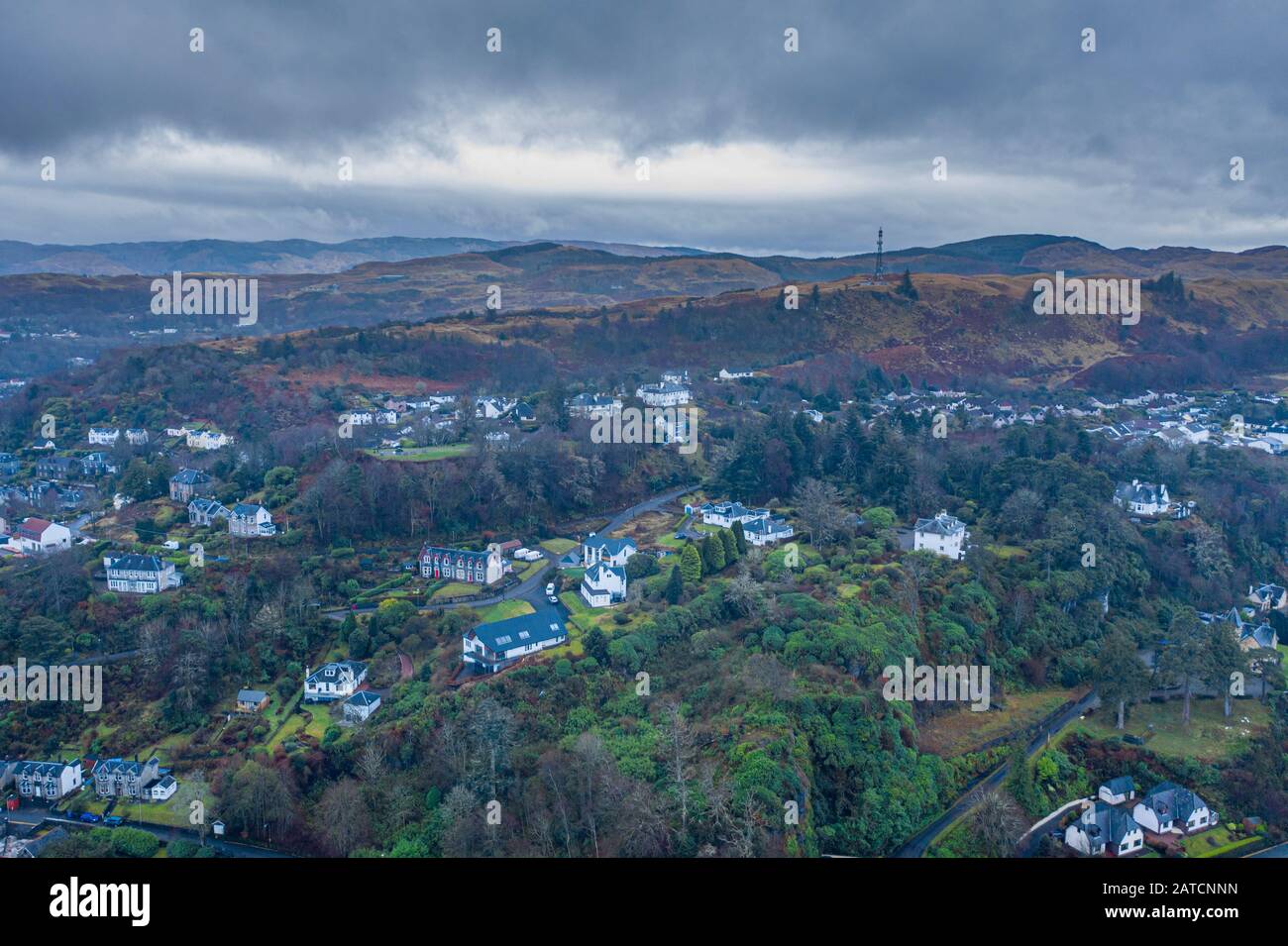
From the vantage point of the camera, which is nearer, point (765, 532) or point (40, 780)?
point (40, 780)

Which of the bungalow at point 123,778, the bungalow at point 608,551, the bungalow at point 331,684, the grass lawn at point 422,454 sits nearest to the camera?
the bungalow at point 123,778

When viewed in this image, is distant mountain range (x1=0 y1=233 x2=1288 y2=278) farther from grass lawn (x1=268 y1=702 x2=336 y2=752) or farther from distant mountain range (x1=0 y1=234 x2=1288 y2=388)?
grass lawn (x1=268 y1=702 x2=336 y2=752)

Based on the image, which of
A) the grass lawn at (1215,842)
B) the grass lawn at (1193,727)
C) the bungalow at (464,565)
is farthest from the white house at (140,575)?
the grass lawn at (1215,842)

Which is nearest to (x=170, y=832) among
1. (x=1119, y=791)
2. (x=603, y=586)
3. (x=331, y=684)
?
(x=331, y=684)

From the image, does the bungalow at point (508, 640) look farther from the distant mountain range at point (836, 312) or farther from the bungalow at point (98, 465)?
the distant mountain range at point (836, 312)

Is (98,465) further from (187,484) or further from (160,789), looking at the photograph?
(160,789)

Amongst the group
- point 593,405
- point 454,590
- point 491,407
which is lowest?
point 454,590
